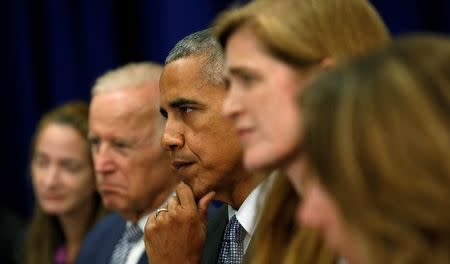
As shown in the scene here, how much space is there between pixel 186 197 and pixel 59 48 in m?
2.07

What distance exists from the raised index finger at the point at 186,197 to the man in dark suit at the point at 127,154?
0.61 metres

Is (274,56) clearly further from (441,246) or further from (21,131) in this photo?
(21,131)

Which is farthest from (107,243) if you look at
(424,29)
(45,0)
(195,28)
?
(45,0)

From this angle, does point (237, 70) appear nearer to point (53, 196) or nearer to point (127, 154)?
point (127, 154)

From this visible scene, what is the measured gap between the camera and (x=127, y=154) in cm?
256

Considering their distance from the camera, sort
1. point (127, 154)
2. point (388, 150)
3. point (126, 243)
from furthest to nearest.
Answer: point (127, 154) < point (126, 243) < point (388, 150)

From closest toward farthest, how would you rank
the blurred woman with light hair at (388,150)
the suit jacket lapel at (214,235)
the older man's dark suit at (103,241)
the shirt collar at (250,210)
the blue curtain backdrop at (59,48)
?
the blurred woman with light hair at (388,150) < the shirt collar at (250,210) < the suit jacket lapel at (214,235) < the older man's dark suit at (103,241) < the blue curtain backdrop at (59,48)

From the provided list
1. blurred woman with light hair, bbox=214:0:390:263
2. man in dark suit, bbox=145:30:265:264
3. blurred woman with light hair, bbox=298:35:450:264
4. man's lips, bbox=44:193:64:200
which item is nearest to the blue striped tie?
man in dark suit, bbox=145:30:265:264

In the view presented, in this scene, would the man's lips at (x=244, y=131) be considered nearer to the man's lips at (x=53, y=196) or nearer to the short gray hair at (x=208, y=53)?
the short gray hair at (x=208, y=53)

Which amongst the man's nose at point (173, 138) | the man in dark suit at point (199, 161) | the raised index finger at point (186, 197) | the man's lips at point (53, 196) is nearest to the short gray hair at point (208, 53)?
the man in dark suit at point (199, 161)

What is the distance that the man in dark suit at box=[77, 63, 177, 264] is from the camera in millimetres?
2500

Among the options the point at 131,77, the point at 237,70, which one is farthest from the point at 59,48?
the point at 237,70

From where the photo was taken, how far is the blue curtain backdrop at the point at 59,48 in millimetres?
3348

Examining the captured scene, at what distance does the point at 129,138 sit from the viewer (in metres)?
2.57
